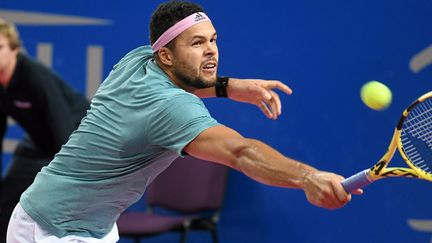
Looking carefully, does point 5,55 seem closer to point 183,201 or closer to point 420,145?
point 183,201

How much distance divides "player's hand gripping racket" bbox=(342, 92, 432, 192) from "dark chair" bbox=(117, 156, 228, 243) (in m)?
2.59

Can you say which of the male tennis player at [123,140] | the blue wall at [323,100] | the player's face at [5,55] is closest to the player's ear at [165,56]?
the male tennis player at [123,140]

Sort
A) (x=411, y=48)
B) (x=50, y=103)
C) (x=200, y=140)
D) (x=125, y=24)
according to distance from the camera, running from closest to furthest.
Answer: (x=200, y=140) < (x=50, y=103) < (x=411, y=48) < (x=125, y=24)

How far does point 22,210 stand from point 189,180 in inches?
104

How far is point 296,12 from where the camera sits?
5.71 metres

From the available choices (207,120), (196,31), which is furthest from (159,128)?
(196,31)

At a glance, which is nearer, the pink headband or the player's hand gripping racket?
the player's hand gripping racket

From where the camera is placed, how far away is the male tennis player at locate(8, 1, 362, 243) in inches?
122

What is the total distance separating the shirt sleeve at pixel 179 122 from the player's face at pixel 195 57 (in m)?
0.39

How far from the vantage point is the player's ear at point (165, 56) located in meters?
3.39

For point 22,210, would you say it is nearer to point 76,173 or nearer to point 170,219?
point 76,173

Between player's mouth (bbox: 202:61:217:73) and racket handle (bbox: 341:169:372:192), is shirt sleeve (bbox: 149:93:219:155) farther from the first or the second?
racket handle (bbox: 341:169:372:192)

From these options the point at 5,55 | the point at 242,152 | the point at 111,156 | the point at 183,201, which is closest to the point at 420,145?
the point at 242,152

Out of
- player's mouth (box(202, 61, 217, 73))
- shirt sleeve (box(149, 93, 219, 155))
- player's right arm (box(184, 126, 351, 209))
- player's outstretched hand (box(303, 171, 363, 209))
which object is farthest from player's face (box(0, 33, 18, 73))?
player's outstretched hand (box(303, 171, 363, 209))
